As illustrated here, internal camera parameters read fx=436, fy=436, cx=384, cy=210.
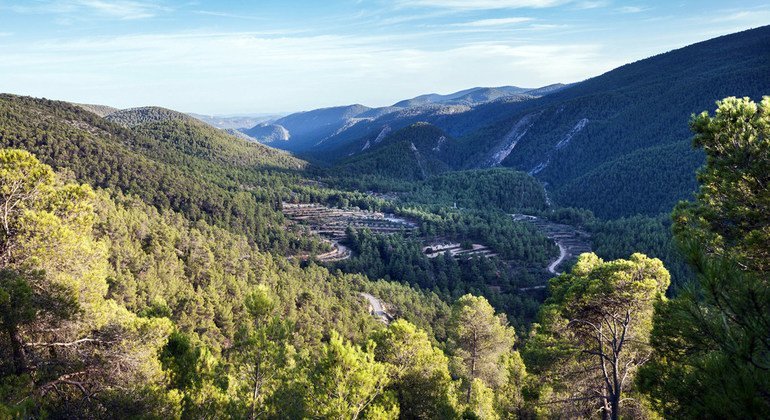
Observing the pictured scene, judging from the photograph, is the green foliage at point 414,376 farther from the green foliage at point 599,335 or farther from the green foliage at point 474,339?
the green foliage at point 474,339

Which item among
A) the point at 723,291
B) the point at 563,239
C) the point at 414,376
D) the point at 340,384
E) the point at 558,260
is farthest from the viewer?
the point at 563,239

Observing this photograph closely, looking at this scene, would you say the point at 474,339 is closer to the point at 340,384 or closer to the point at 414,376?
the point at 414,376

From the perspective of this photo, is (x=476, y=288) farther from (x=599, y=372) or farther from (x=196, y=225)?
(x=599, y=372)

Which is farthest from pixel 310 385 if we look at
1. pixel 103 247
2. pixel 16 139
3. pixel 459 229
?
pixel 459 229

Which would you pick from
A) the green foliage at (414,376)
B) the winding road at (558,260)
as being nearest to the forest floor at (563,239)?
the winding road at (558,260)

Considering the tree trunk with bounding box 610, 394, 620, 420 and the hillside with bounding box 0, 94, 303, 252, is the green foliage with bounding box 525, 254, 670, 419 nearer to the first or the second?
the tree trunk with bounding box 610, 394, 620, 420

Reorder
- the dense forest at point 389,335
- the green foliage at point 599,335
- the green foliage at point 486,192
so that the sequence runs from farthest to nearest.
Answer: the green foliage at point 486,192 → the green foliage at point 599,335 → the dense forest at point 389,335

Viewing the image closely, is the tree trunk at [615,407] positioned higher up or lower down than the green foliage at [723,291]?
lower down

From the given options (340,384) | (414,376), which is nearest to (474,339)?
(414,376)

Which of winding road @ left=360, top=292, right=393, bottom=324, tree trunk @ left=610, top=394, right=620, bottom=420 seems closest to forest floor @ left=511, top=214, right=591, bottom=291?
winding road @ left=360, top=292, right=393, bottom=324

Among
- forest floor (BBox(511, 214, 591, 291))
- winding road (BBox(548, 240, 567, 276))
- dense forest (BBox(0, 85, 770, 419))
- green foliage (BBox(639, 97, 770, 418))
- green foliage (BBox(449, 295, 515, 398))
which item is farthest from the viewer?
forest floor (BBox(511, 214, 591, 291))

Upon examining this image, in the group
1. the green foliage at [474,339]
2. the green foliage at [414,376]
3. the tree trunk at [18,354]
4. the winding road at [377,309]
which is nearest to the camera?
the tree trunk at [18,354]

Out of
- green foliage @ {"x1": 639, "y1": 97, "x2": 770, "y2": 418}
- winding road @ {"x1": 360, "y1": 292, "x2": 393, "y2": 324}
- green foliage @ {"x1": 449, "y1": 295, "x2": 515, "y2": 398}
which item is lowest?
winding road @ {"x1": 360, "y1": 292, "x2": 393, "y2": 324}
